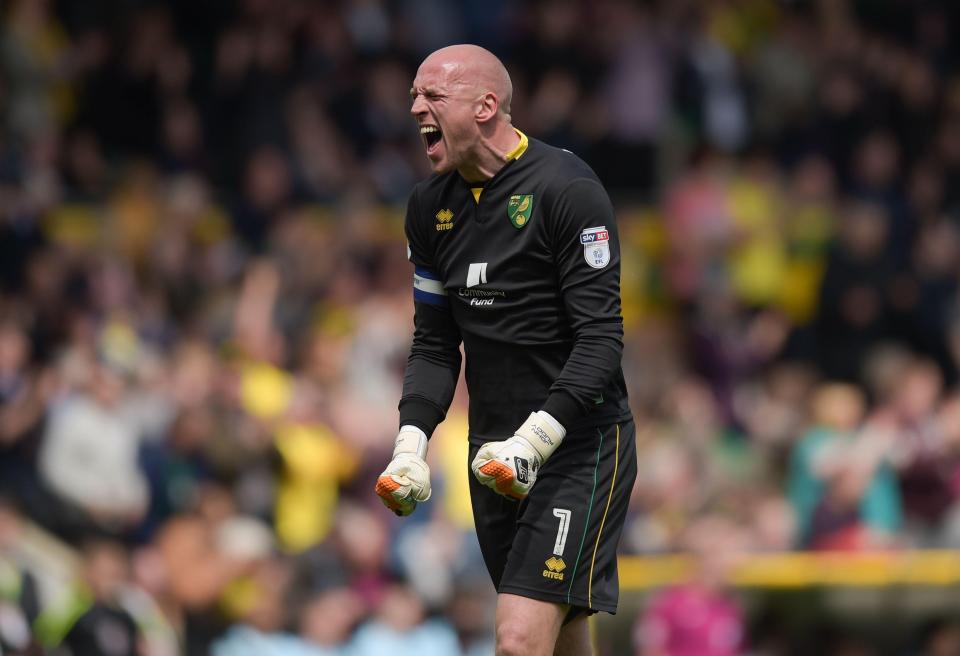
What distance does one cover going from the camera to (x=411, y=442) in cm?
610

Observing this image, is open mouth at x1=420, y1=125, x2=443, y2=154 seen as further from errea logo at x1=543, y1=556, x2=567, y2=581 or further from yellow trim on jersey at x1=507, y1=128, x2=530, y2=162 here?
errea logo at x1=543, y1=556, x2=567, y2=581

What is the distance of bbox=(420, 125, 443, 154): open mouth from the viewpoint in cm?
602

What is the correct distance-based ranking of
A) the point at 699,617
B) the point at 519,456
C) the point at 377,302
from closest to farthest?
the point at 519,456 → the point at 699,617 → the point at 377,302

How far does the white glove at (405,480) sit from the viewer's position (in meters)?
5.85

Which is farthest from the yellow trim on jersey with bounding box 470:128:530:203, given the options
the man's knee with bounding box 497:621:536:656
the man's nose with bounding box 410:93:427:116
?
the man's knee with bounding box 497:621:536:656

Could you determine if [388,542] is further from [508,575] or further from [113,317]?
[508,575]

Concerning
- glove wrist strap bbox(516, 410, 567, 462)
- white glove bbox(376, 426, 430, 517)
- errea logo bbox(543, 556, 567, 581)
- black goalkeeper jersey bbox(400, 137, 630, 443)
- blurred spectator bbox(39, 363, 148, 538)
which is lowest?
blurred spectator bbox(39, 363, 148, 538)

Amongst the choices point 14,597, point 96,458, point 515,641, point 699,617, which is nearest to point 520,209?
point 515,641

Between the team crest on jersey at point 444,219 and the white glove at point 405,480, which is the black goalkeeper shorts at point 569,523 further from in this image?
the team crest on jersey at point 444,219

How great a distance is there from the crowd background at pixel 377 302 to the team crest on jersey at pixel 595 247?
502 cm

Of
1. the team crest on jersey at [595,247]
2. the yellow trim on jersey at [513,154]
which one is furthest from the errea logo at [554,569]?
the yellow trim on jersey at [513,154]

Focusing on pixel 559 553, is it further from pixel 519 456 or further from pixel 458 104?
pixel 458 104

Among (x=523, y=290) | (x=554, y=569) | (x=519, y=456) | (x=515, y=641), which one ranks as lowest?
(x=515, y=641)

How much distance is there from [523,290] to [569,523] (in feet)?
2.79
